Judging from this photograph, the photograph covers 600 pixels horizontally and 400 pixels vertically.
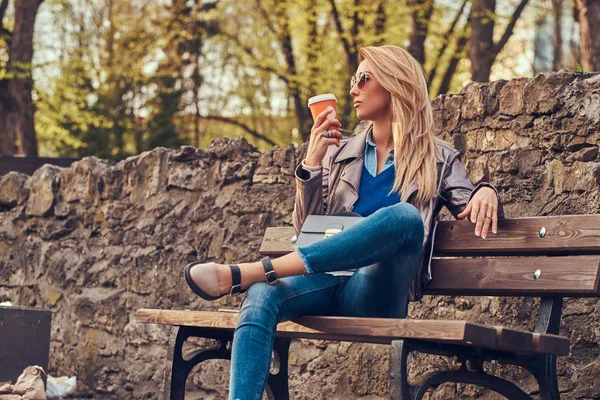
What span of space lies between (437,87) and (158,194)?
13.3 meters

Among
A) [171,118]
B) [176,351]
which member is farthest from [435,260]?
[171,118]

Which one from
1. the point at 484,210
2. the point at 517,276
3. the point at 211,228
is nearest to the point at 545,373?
the point at 517,276

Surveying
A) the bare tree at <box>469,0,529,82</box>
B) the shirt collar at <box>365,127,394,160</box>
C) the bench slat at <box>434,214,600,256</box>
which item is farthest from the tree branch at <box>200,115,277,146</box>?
the bench slat at <box>434,214,600,256</box>

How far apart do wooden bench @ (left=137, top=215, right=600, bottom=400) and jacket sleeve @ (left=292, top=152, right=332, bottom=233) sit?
48 centimetres

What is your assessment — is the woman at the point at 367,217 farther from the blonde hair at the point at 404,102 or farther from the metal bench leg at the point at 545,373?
the metal bench leg at the point at 545,373

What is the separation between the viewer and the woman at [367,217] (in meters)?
3.30

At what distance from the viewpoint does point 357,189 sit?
3.92 m

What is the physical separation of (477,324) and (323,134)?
3.85ft

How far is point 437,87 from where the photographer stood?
742 inches

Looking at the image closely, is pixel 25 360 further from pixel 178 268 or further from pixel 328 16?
pixel 328 16

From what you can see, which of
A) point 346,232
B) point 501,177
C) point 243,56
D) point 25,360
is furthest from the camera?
point 243,56

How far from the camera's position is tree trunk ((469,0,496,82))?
12811 millimetres

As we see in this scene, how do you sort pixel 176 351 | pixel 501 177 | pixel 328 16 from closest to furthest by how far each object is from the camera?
pixel 176 351
pixel 501 177
pixel 328 16

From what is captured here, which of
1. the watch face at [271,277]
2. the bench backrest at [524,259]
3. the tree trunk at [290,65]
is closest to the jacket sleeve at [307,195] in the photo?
the bench backrest at [524,259]
